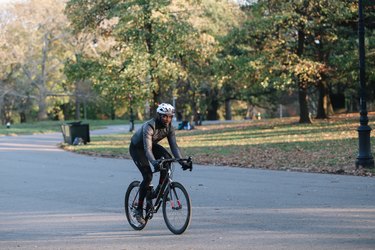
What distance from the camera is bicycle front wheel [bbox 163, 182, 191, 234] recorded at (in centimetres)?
844

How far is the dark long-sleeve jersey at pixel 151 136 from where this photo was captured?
28.2 ft

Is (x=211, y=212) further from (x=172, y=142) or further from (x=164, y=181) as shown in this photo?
(x=172, y=142)

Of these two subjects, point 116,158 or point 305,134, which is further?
point 305,134

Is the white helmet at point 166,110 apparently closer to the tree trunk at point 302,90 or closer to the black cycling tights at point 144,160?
the black cycling tights at point 144,160

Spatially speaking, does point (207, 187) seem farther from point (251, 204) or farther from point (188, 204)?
point (188, 204)

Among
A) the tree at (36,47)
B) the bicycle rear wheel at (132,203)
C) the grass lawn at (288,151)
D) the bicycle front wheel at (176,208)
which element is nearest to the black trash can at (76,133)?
the grass lawn at (288,151)

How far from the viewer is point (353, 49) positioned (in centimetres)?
3106

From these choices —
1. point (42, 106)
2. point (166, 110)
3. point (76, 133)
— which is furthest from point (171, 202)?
point (42, 106)

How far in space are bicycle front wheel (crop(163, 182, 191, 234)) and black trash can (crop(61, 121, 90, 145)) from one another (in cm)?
2295

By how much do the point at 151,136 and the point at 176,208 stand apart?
3.29 ft

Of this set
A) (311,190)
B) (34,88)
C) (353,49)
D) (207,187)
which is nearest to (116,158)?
(207,187)

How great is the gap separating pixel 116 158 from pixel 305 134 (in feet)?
29.0

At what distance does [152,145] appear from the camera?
351 inches

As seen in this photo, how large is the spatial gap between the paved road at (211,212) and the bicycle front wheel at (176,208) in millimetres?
152
